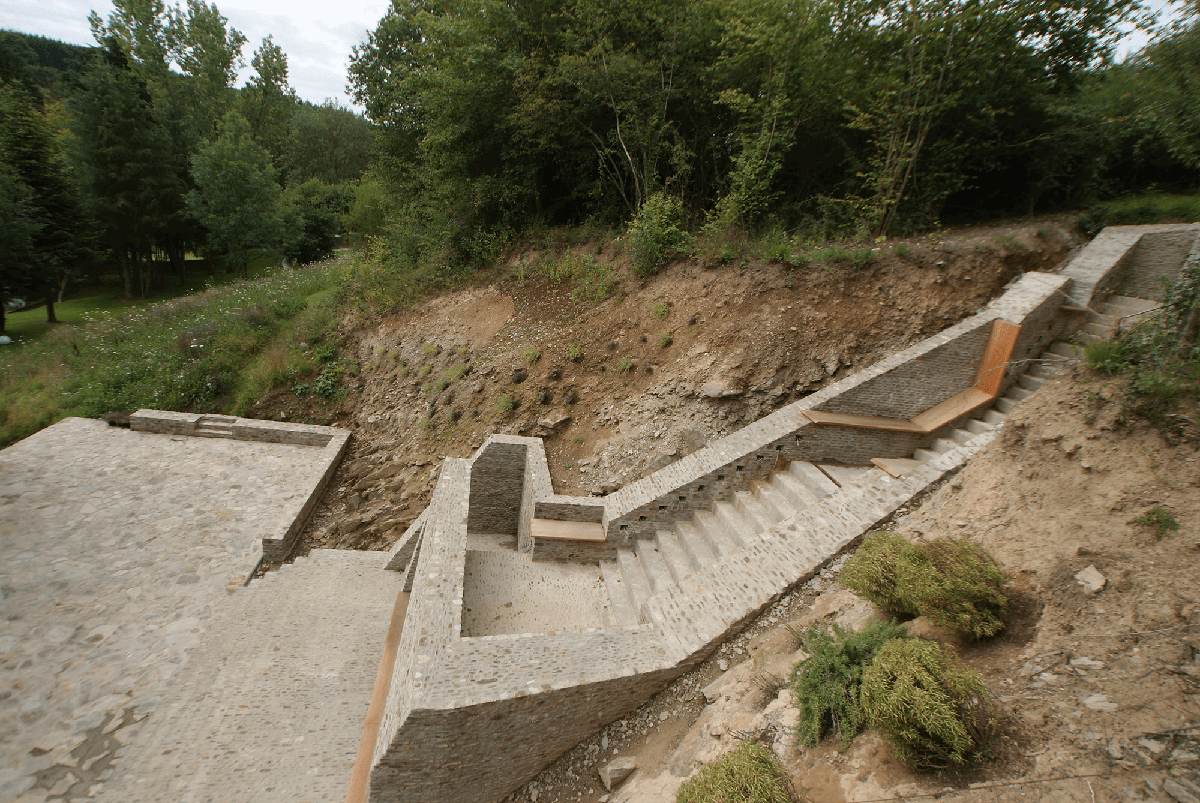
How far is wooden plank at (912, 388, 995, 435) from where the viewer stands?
6.33 m

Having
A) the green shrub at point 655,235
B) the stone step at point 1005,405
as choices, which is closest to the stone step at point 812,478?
the stone step at point 1005,405

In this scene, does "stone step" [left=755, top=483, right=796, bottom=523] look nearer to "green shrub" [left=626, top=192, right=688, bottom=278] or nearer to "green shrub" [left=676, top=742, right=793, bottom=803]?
"green shrub" [left=676, top=742, right=793, bottom=803]

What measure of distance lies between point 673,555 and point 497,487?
3.57 metres

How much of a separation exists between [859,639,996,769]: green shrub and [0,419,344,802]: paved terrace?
6.55 meters

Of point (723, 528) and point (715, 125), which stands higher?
point (715, 125)

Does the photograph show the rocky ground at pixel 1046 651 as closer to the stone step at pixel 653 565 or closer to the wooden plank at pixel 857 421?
the stone step at pixel 653 565

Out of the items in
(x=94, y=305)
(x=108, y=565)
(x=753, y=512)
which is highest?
→ (x=94, y=305)

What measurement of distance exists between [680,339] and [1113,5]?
8.91m

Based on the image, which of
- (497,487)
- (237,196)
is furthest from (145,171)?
(497,487)

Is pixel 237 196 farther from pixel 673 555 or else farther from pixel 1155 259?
pixel 1155 259

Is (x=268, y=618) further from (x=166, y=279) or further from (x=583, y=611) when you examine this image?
(x=166, y=279)

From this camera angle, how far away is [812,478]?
5.85 metres

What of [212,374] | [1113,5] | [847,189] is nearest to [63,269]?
[212,374]

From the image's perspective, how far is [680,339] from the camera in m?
8.29
